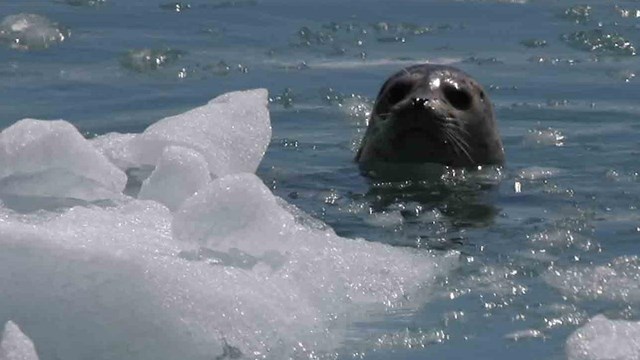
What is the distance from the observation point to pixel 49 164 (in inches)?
279

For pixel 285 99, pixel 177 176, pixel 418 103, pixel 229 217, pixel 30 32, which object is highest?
pixel 229 217

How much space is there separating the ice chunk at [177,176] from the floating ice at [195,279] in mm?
188

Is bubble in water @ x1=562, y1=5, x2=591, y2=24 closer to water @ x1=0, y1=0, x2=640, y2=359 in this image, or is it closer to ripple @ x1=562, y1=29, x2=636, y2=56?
water @ x1=0, y1=0, x2=640, y2=359

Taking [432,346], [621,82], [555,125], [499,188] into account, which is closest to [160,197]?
[432,346]

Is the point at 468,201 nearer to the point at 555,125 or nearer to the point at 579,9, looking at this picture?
the point at 555,125

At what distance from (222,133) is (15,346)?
3113mm

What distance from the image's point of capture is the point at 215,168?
8.13 metres

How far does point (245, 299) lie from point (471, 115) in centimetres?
349

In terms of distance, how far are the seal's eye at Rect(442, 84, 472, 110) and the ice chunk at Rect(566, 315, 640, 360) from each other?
3.31 metres

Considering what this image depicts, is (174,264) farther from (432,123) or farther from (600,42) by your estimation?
(600,42)

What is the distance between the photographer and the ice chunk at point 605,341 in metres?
5.87

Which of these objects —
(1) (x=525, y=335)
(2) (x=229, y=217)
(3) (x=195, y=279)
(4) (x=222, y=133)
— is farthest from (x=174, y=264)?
(4) (x=222, y=133)

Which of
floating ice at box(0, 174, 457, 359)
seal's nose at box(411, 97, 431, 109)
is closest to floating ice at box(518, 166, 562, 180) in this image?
seal's nose at box(411, 97, 431, 109)

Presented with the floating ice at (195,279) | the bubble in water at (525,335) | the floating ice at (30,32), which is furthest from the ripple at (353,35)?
the bubble in water at (525,335)
